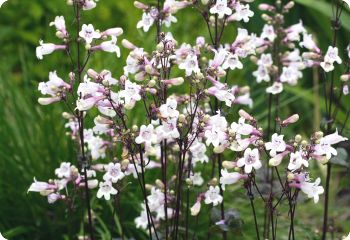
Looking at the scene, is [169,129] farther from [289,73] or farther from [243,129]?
[289,73]

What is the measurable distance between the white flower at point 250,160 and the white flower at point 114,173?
656mm

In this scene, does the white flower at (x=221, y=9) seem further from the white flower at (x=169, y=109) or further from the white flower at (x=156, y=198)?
the white flower at (x=156, y=198)

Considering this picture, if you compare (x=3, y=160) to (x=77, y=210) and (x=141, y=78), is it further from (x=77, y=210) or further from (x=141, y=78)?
(x=141, y=78)

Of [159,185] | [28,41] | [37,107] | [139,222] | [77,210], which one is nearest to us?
[159,185]

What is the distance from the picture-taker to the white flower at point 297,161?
110 inches

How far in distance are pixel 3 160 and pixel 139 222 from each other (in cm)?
140

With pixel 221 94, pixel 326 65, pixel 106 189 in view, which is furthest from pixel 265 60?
pixel 106 189

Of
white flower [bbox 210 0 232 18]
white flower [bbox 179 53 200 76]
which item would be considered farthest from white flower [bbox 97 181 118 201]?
white flower [bbox 210 0 232 18]

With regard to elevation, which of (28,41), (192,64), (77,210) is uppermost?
(28,41)

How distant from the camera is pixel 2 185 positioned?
4.68 metres

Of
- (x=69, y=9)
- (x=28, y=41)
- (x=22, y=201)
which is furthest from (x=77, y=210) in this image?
(x=28, y=41)

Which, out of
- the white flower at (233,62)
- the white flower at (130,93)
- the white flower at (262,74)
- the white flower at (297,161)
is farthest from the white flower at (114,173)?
the white flower at (262,74)

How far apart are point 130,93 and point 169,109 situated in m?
0.19

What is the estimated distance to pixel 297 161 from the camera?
2811mm
